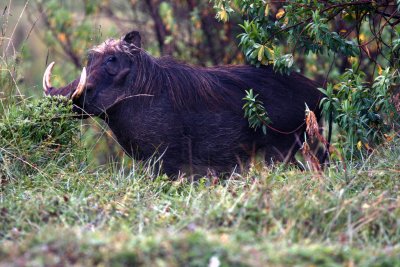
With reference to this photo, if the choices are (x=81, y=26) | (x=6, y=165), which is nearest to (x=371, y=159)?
(x=6, y=165)

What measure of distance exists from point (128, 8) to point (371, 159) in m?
5.61

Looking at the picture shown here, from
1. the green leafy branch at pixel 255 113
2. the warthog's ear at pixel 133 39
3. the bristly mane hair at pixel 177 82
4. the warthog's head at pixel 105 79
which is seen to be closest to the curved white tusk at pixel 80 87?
the warthog's head at pixel 105 79

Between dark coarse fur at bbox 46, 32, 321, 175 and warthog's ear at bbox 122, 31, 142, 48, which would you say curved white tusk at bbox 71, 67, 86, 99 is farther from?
warthog's ear at bbox 122, 31, 142, 48

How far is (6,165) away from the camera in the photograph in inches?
229

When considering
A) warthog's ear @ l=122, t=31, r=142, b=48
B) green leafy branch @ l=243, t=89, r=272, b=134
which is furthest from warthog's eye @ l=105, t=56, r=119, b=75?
green leafy branch @ l=243, t=89, r=272, b=134

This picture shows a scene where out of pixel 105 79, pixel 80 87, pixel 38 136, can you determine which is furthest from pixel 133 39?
pixel 38 136

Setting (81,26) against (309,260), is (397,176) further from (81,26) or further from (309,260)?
(81,26)

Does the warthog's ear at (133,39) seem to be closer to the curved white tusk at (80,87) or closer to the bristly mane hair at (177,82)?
the bristly mane hair at (177,82)

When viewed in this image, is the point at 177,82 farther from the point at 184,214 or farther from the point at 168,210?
the point at 184,214

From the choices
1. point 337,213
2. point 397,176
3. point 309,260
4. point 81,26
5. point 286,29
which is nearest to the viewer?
point 309,260

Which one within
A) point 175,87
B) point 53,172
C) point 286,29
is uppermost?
point 286,29

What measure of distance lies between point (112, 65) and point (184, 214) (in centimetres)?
208

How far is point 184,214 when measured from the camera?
16.0 feet

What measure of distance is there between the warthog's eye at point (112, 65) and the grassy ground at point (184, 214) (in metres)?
0.58
